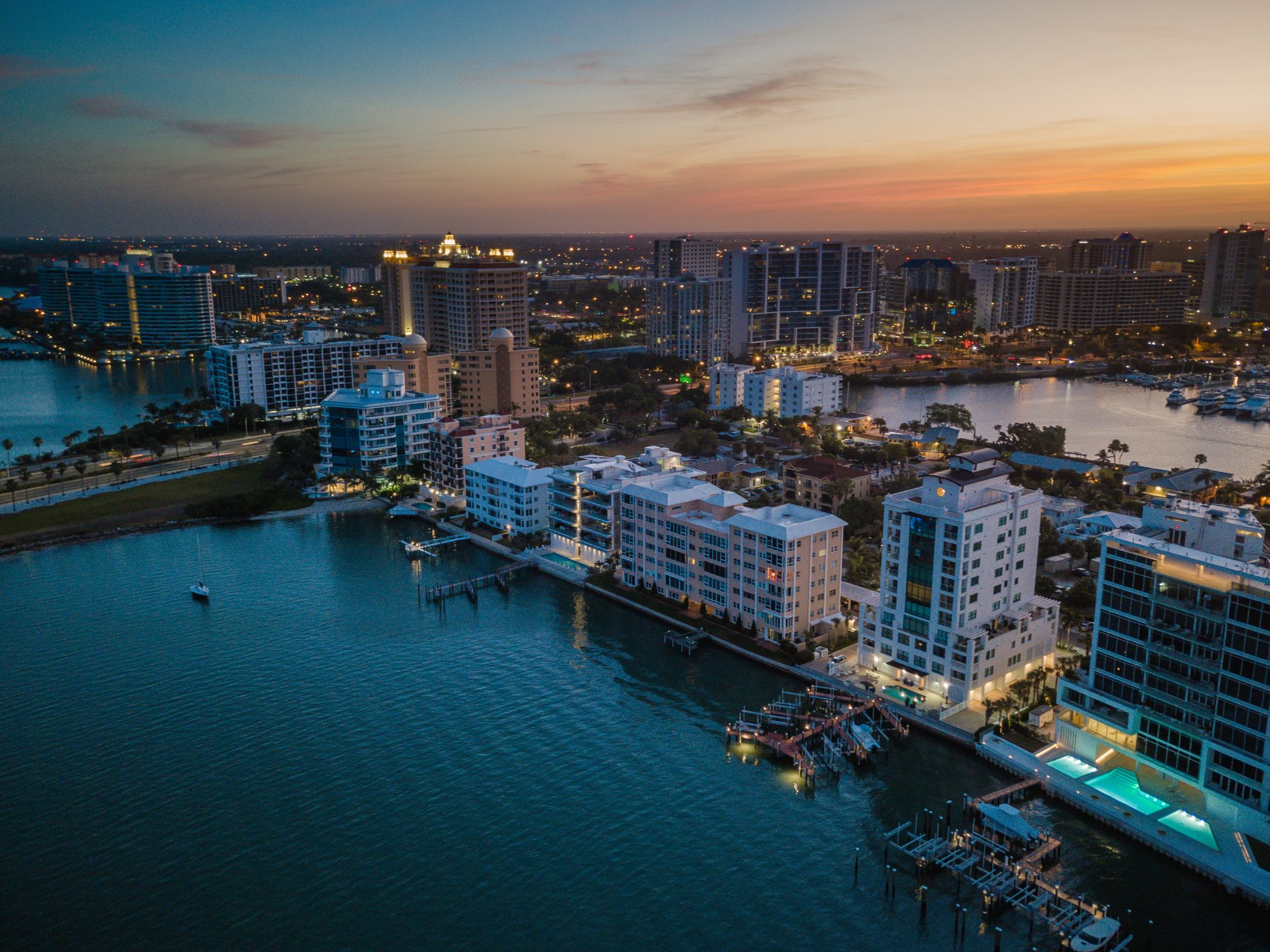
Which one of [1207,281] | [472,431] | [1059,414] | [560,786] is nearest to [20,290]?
[472,431]

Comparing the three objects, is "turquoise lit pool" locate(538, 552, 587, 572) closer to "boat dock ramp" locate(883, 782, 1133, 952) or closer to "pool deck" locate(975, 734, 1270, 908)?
"pool deck" locate(975, 734, 1270, 908)

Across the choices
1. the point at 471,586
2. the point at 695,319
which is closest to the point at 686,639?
the point at 471,586

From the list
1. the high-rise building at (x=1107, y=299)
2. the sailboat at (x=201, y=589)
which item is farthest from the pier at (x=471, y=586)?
the high-rise building at (x=1107, y=299)

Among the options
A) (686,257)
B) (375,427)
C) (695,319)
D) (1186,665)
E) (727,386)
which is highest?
(686,257)

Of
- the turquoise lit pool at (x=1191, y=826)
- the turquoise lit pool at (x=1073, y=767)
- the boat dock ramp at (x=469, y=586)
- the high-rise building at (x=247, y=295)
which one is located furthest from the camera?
the high-rise building at (x=247, y=295)

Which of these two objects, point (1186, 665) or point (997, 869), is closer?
point (997, 869)

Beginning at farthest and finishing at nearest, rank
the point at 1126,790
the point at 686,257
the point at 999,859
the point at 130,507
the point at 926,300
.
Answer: the point at 926,300
the point at 686,257
the point at 130,507
the point at 1126,790
the point at 999,859

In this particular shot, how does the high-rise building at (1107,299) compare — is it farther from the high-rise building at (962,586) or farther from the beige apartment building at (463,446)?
the high-rise building at (962,586)

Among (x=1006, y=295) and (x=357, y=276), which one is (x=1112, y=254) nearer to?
(x=1006, y=295)
